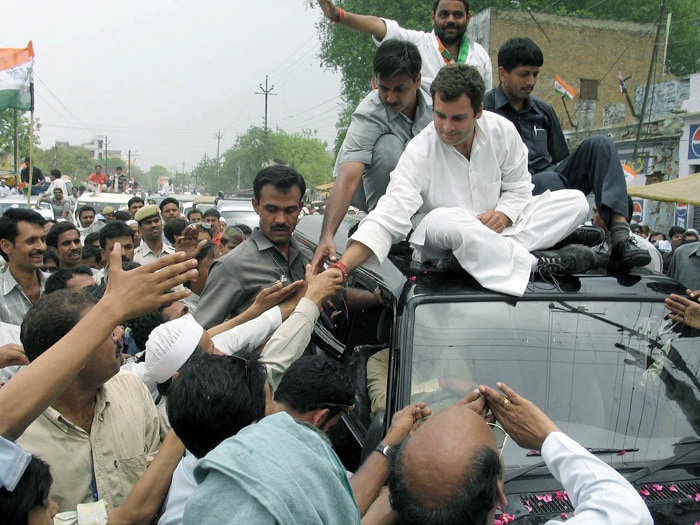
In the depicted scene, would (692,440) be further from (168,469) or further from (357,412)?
(168,469)

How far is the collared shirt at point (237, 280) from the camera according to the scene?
3578 millimetres

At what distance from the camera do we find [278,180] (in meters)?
3.79

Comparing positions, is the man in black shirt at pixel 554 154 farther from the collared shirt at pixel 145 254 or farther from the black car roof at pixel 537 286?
the collared shirt at pixel 145 254

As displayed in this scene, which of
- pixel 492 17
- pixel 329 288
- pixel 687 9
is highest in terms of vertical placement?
pixel 687 9

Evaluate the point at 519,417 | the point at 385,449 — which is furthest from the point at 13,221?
the point at 519,417

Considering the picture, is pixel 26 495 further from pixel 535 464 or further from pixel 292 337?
pixel 535 464

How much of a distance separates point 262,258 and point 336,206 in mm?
506

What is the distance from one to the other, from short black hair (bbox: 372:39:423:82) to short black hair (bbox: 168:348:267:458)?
7.50 feet

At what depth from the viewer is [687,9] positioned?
38812mm

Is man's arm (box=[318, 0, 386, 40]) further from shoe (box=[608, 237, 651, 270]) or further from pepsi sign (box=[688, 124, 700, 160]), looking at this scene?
pepsi sign (box=[688, 124, 700, 160])

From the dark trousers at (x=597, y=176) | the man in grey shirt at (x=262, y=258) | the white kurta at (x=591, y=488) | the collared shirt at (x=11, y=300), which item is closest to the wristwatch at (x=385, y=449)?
the white kurta at (x=591, y=488)

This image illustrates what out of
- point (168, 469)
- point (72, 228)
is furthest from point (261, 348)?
point (72, 228)

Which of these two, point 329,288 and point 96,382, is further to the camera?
point 329,288

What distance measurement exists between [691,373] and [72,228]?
212 inches
